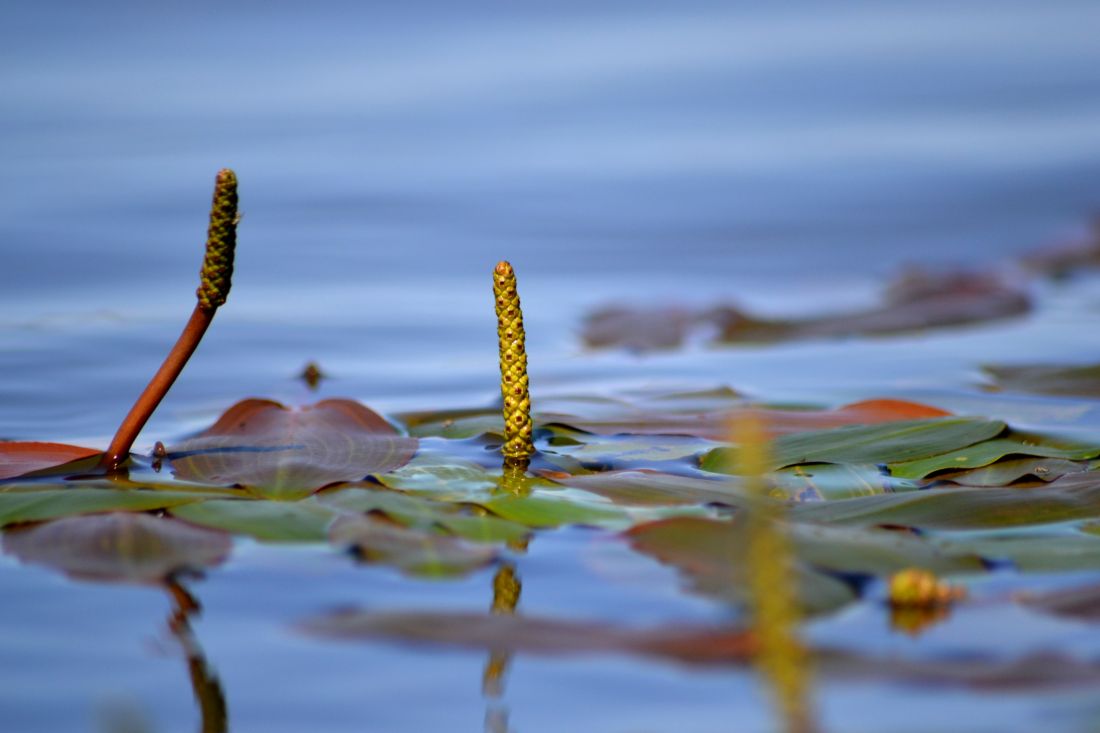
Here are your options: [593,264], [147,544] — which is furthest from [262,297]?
[147,544]

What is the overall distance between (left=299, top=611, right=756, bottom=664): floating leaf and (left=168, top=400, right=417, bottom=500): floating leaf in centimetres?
39

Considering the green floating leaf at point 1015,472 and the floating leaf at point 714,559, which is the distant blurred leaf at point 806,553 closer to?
the floating leaf at point 714,559

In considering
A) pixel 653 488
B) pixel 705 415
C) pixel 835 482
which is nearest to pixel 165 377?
pixel 653 488

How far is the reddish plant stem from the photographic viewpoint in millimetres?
1489

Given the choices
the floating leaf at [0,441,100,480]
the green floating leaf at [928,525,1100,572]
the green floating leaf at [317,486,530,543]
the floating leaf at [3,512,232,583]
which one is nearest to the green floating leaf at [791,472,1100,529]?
the green floating leaf at [928,525,1100,572]

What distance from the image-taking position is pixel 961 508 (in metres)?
1.40

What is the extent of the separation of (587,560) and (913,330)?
Result: 2107 millimetres

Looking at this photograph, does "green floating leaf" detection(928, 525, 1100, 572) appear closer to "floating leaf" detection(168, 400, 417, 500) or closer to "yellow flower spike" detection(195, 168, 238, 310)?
"floating leaf" detection(168, 400, 417, 500)

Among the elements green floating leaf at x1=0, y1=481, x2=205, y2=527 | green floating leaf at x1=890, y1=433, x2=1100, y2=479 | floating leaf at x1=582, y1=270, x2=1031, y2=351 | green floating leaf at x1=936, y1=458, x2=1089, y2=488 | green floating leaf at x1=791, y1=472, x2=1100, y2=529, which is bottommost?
green floating leaf at x1=791, y1=472, x2=1100, y2=529

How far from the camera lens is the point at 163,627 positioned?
111cm

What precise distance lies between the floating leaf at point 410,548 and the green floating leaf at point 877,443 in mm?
508

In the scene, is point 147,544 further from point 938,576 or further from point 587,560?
point 938,576

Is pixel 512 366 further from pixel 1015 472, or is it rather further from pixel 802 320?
pixel 802 320

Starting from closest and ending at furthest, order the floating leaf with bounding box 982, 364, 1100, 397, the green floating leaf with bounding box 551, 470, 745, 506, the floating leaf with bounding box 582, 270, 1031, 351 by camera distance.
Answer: the green floating leaf with bounding box 551, 470, 745, 506
the floating leaf with bounding box 982, 364, 1100, 397
the floating leaf with bounding box 582, 270, 1031, 351
